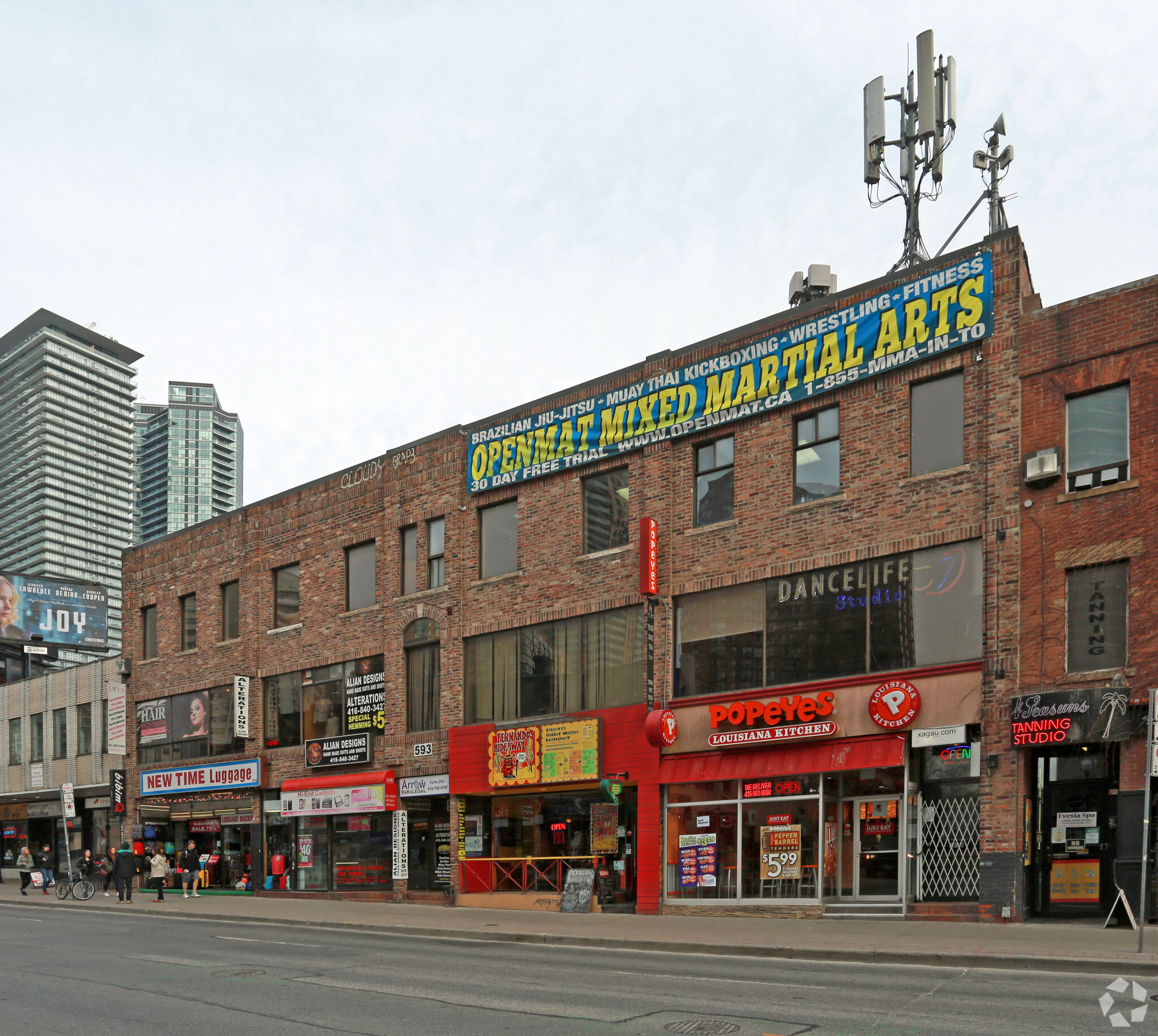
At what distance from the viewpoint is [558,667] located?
29.2 meters

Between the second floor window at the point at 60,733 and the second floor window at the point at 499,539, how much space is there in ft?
84.9

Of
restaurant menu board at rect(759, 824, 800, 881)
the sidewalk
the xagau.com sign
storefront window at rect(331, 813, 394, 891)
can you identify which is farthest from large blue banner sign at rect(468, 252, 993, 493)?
the xagau.com sign

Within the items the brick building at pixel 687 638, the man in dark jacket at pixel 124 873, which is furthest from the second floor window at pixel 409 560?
the man in dark jacket at pixel 124 873

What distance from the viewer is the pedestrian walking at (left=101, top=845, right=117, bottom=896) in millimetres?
37312

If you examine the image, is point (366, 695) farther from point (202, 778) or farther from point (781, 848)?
point (781, 848)

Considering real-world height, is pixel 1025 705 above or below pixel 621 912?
above

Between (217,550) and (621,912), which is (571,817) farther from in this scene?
(217,550)

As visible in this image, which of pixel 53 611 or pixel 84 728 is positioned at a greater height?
pixel 53 611

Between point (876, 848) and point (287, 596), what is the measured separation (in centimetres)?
2053

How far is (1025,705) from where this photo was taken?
20.8 m

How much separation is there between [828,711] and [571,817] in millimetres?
7671

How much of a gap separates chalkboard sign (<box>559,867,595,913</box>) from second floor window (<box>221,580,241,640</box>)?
1688 centimetres

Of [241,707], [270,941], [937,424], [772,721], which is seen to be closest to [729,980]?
[772,721]

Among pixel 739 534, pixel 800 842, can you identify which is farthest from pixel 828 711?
pixel 739 534
